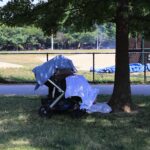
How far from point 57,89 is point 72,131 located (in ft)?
5.38

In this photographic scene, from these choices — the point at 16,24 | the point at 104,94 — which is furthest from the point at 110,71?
the point at 16,24

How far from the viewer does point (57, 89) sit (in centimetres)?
1002

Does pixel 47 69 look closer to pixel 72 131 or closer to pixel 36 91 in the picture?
pixel 72 131

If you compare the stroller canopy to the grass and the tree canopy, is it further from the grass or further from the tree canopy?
the tree canopy

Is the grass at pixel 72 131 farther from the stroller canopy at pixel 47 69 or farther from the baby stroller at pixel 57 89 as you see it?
the stroller canopy at pixel 47 69

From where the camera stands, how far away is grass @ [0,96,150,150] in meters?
7.50

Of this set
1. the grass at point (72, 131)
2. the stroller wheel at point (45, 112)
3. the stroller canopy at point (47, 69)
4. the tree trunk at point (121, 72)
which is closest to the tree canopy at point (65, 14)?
the tree trunk at point (121, 72)

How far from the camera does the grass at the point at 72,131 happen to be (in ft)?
24.6

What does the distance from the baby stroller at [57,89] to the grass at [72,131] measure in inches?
6.2

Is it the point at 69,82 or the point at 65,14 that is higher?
the point at 65,14

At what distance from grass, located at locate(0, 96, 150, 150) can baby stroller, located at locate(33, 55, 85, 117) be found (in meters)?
0.16

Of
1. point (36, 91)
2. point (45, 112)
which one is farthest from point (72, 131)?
point (36, 91)

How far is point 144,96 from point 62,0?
4.03 meters

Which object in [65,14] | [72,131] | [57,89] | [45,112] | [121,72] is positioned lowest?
[72,131]
